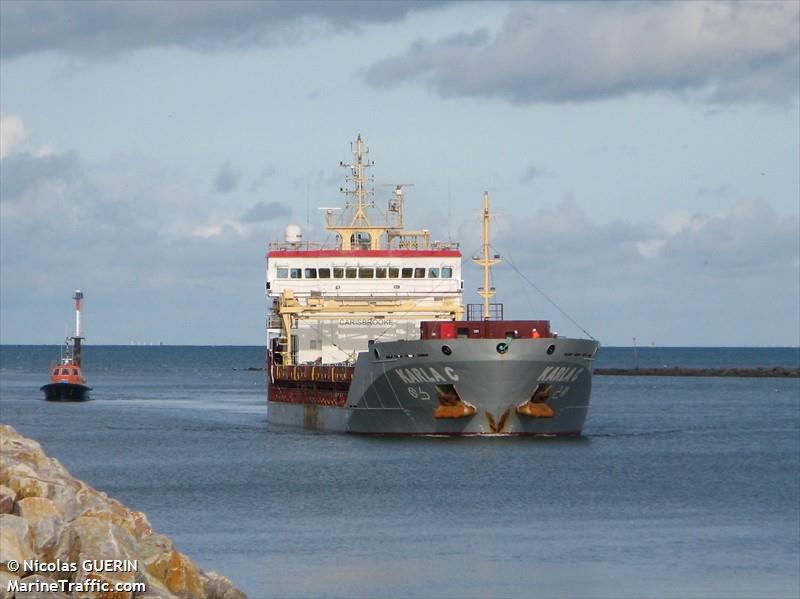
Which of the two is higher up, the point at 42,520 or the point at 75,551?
the point at 42,520

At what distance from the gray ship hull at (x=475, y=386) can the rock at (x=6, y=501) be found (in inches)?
1162

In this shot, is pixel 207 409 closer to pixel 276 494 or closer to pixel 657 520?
pixel 276 494

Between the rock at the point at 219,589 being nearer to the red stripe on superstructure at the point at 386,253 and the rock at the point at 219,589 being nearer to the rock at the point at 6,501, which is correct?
the rock at the point at 6,501

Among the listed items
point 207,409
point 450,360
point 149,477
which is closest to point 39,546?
point 149,477

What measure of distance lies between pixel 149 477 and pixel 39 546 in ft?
84.8

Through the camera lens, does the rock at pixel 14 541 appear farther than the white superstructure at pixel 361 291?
No

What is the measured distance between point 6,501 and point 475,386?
101 ft

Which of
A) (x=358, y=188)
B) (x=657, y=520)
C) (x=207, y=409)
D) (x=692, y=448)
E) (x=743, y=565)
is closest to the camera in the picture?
(x=743, y=565)

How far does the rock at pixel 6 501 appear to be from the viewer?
52.5 ft

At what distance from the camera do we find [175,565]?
17.2 meters

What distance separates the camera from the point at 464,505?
113ft

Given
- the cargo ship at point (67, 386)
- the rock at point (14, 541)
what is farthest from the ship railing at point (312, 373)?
the rock at point (14, 541)

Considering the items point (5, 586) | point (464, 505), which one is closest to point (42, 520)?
point (5, 586)

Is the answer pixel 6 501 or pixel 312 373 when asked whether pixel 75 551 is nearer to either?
pixel 6 501
